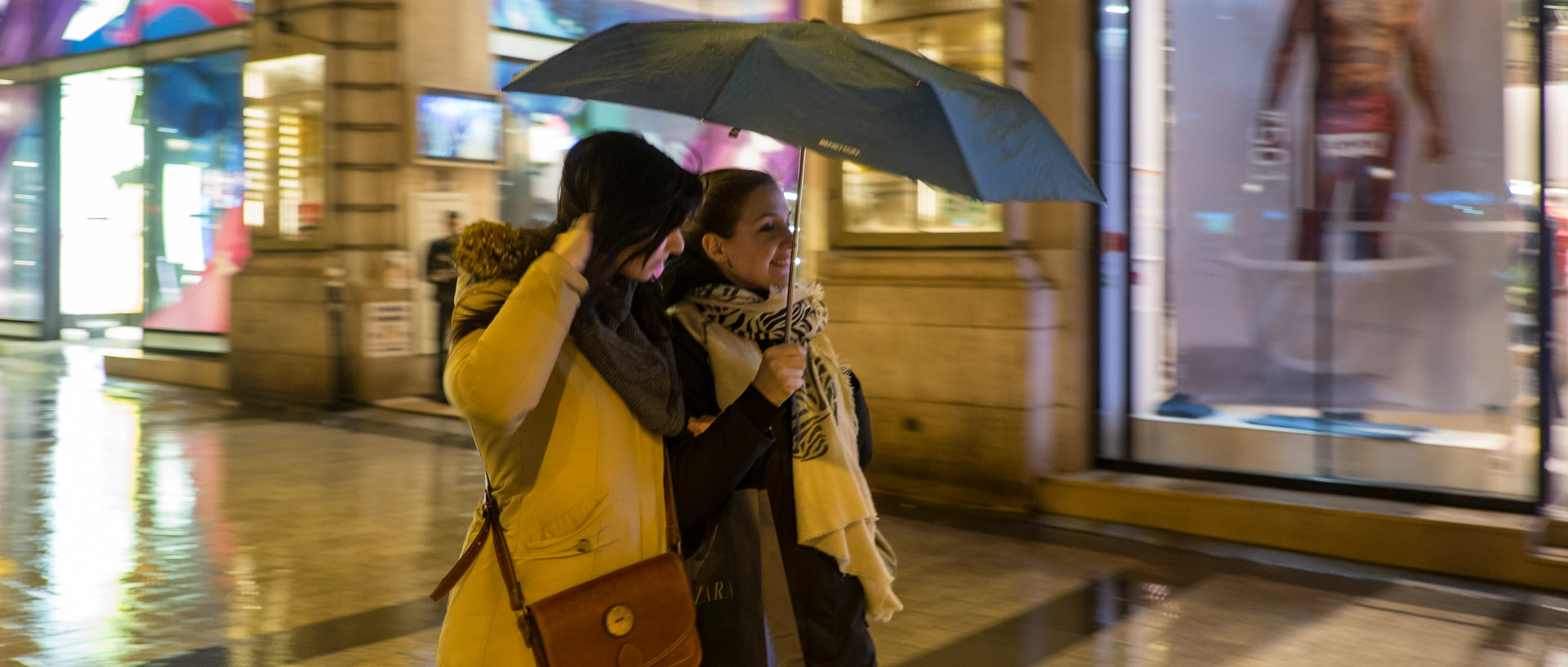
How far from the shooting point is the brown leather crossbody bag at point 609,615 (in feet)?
6.62

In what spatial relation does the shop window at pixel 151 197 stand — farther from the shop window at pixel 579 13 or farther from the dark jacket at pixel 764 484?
the dark jacket at pixel 764 484

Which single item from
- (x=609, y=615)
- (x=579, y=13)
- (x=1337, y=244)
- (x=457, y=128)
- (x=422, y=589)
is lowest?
(x=422, y=589)

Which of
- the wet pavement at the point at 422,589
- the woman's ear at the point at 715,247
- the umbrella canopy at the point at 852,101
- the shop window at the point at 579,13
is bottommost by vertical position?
the wet pavement at the point at 422,589

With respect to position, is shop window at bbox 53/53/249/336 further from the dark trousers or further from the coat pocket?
the coat pocket

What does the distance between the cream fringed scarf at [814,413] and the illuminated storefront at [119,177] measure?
14.1 m

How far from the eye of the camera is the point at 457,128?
12.9m

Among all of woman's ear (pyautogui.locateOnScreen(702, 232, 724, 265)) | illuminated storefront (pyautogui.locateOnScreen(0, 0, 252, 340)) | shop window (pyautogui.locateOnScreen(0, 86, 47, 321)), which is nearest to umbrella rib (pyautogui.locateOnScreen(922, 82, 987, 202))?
woman's ear (pyautogui.locateOnScreen(702, 232, 724, 265))

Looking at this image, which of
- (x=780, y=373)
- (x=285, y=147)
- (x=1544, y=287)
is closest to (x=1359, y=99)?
(x=1544, y=287)

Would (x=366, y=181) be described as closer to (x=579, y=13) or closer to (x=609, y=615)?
(x=579, y=13)

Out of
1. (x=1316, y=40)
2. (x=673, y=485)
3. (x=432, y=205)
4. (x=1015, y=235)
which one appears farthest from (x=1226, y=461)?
(x=432, y=205)

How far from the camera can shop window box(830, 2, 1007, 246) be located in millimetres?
7777

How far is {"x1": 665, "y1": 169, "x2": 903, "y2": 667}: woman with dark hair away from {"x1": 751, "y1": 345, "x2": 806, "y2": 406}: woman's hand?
3.3 inches

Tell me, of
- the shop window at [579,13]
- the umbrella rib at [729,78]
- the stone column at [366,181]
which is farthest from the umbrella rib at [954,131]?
the stone column at [366,181]

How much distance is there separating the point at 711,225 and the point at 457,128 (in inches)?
431
